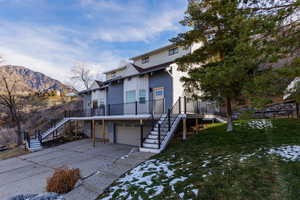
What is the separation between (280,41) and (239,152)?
396 cm

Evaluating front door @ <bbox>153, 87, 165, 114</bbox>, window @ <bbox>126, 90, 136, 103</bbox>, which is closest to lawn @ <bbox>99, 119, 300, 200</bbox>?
front door @ <bbox>153, 87, 165, 114</bbox>

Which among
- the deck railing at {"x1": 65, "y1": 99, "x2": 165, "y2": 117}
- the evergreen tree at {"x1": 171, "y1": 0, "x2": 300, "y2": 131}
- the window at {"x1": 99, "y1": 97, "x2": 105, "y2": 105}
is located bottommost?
the deck railing at {"x1": 65, "y1": 99, "x2": 165, "y2": 117}

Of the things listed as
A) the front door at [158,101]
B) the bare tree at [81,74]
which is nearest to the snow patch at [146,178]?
the front door at [158,101]

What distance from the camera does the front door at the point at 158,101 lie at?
10.7 meters

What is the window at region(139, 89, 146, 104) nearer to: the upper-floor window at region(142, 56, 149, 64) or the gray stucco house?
the gray stucco house

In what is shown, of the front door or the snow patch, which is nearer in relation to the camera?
the snow patch

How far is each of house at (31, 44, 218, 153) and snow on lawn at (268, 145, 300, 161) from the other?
425 centimetres

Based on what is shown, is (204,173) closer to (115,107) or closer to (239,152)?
(239,152)

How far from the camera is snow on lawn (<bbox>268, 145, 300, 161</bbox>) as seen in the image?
464 cm

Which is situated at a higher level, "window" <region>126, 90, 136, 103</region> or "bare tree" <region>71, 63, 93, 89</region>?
"bare tree" <region>71, 63, 93, 89</region>

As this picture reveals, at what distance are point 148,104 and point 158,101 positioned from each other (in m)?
0.83

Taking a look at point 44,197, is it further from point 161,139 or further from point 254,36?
point 254,36

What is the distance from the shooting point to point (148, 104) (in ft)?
37.1

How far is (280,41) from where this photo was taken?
3768mm
